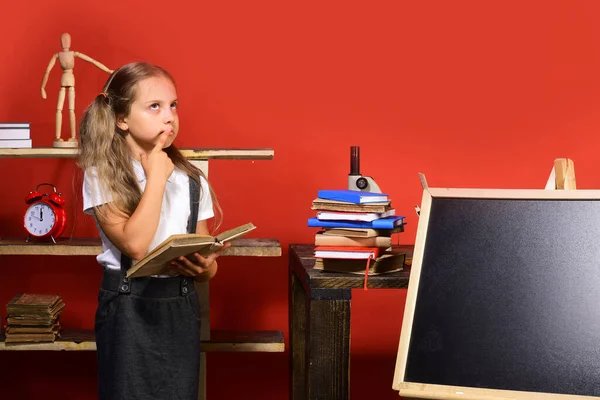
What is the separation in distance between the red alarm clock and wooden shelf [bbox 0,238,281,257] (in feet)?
0.13

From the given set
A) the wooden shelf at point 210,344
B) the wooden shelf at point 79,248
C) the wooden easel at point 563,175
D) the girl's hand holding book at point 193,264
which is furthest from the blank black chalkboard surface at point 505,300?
the wooden shelf at point 210,344

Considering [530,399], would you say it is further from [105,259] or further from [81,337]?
[81,337]

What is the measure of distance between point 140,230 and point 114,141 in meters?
0.32

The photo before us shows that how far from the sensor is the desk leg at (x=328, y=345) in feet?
6.88

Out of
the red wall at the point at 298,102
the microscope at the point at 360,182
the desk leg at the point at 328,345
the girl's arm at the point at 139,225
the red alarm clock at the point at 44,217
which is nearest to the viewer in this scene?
the desk leg at the point at 328,345

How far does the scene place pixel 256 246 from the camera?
287 centimetres

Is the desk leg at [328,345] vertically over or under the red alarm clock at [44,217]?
under

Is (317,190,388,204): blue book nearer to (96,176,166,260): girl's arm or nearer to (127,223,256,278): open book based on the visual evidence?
(127,223,256,278): open book

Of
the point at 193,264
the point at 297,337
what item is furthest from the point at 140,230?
the point at 297,337

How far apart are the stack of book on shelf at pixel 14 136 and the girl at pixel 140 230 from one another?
421 millimetres

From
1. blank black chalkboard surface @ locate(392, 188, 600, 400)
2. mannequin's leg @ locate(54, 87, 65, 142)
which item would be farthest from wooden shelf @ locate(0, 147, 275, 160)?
blank black chalkboard surface @ locate(392, 188, 600, 400)

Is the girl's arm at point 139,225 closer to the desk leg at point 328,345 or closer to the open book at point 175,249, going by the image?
the open book at point 175,249

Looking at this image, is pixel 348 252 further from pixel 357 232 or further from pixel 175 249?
pixel 175 249

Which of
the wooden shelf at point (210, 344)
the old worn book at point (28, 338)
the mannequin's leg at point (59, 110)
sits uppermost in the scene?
the mannequin's leg at point (59, 110)
